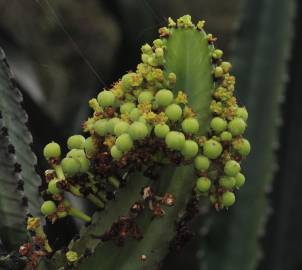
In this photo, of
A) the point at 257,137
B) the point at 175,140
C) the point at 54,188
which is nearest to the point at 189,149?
the point at 175,140

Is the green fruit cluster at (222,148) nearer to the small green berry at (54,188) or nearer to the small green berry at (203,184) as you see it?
the small green berry at (203,184)

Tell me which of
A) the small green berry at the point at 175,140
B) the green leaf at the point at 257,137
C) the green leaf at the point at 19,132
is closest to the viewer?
the small green berry at the point at 175,140

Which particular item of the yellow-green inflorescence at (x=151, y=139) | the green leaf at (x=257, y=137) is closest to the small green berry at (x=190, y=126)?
the yellow-green inflorescence at (x=151, y=139)

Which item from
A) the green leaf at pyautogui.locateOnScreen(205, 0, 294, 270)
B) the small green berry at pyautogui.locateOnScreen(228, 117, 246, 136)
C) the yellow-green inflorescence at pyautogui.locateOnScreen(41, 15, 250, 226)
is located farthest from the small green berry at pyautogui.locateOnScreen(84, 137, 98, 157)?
the green leaf at pyautogui.locateOnScreen(205, 0, 294, 270)

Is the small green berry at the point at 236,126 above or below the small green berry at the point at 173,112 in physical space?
above

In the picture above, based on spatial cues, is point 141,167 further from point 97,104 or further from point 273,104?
point 273,104

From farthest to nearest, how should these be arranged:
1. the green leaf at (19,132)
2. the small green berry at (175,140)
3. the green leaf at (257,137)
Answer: the green leaf at (257,137) → the green leaf at (19,132) → the small green berry at (175,140)
